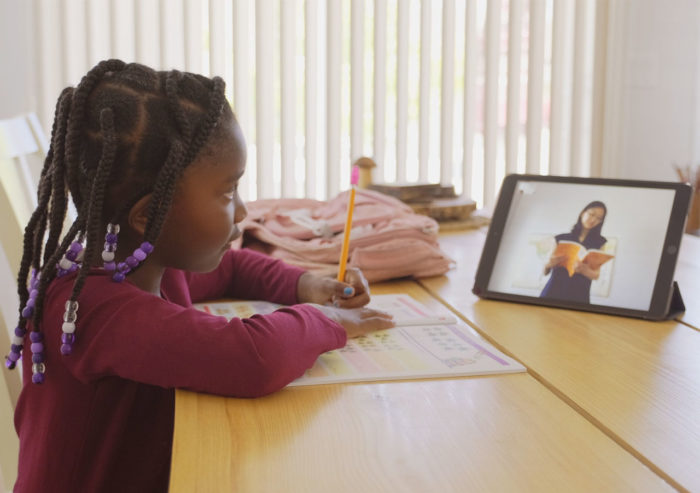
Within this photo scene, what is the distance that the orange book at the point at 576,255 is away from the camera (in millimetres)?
1213

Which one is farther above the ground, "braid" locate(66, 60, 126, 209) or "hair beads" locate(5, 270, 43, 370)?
"braid" locate(66, 60, 126, 209)

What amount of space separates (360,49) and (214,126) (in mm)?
2703

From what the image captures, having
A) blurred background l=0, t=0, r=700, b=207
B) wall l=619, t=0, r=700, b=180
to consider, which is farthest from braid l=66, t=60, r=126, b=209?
wall l=619, t=0, r=700, b=180

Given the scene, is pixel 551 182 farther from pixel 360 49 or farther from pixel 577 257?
pixel 360 49

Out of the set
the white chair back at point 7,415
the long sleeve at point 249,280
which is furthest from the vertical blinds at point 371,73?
the white chair back at point 7,415

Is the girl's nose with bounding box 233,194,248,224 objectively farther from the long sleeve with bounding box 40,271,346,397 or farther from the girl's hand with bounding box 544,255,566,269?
the girl's hand with bounding box 544,255,566,269

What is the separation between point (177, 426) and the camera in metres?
0.74

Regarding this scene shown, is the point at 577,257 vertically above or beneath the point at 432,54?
beneath

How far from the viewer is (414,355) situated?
954 millimetres

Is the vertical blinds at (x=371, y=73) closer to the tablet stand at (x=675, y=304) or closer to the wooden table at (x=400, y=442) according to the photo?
the tablet stand at (x=675, y=304)

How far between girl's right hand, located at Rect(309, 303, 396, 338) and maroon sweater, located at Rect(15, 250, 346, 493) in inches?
2.0

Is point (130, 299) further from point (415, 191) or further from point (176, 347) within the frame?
point (415, 191)

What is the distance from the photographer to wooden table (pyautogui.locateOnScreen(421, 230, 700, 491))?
706 mm

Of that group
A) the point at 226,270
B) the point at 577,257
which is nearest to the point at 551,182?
the point at 577,257
